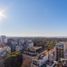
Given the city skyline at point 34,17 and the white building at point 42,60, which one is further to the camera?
the white building at point 42,60

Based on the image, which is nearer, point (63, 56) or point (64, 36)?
point (63, 56)

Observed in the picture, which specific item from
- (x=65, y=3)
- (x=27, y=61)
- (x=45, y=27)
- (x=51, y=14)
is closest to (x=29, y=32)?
(x=45, y=27)

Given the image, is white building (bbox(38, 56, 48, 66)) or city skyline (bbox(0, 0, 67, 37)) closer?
city skyline (bbox(0, 0, 67, 37))

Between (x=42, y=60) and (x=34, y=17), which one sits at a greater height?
(x=34, y=17)

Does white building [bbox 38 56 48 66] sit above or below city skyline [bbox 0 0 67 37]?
below

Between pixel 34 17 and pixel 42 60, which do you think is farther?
pixel 42 60

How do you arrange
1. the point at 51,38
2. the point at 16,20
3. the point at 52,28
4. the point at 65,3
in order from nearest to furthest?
the point at 65,3
the point at 16,20
the point at 52,28
the point at 51,38

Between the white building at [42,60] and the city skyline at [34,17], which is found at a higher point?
the city skyline at [34,17]

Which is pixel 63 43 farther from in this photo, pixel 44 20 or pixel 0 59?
pixel 0 59
